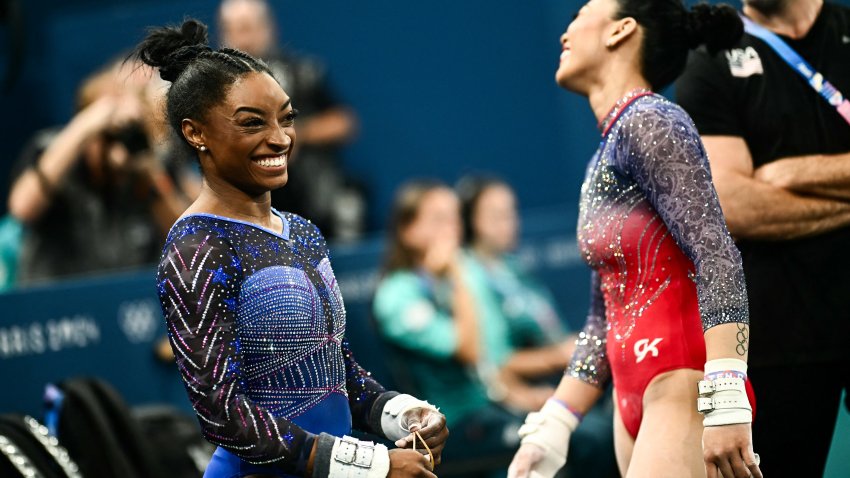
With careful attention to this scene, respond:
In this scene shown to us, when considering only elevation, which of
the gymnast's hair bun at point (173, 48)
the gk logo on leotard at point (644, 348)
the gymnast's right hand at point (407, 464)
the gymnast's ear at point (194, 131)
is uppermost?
the gymnast's hair bun at point (173, 48)

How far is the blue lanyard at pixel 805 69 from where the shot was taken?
327 cm

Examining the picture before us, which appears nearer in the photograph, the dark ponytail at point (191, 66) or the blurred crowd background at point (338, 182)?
the dark ponytail at point (191, 66)

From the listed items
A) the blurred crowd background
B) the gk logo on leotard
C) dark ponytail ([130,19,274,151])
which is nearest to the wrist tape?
the gk logo on leotard

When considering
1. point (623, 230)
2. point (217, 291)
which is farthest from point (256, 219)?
point (623, 230)

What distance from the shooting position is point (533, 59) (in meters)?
8.23

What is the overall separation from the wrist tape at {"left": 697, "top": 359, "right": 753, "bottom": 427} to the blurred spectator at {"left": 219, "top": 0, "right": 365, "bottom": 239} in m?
3.94

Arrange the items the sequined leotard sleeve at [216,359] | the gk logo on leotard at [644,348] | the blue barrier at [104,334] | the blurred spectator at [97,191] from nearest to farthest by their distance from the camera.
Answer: the sequined leotard sleeve at [216,359] → the gk logo on leotard at [644,348] → the blue barrier at [104,334] → the blurred spectator at [97,191]

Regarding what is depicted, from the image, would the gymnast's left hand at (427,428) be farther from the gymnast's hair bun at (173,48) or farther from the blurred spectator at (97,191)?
the blurred spectator at (97,191)

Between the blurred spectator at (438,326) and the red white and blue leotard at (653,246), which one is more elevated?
the red white and blue leotard at (653,246)

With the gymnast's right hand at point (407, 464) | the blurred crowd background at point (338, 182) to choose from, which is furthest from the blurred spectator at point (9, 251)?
the gymnast's right hand at point (407, 464)

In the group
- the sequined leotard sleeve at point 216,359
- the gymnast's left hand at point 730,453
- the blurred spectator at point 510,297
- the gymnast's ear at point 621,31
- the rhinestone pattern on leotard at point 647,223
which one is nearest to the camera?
the sequined leotard sleeve at point 216,359

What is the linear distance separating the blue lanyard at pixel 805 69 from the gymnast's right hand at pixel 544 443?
1146mm

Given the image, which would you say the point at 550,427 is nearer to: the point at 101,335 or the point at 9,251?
the point at 101,335

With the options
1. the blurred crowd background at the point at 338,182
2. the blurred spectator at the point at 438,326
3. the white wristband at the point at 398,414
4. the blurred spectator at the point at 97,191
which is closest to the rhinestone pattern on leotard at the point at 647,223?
the white wristband at the point at 398,414
